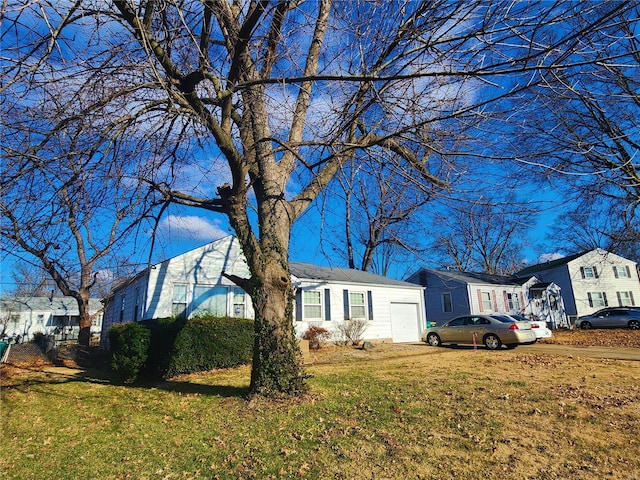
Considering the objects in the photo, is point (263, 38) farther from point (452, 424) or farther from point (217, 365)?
→ point (217, 365)

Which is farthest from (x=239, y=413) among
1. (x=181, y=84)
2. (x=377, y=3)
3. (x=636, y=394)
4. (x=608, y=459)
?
(x=636, y=394)

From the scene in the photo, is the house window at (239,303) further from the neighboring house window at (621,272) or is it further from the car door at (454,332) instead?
the neighboring house window at (621,272)

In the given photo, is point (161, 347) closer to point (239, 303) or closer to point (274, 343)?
point (239, 303)

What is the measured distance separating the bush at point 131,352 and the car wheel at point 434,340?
12327 mm

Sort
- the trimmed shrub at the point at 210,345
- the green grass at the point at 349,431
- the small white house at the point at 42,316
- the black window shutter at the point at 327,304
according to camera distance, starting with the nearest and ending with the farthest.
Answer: the green grass at the point at 349,431, the trimmed shrub at the point at 210,345, the black window shutter at the point at 327,304, the small white house at the point at 42,316

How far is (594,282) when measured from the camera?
33375 mm

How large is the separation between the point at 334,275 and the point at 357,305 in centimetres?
182

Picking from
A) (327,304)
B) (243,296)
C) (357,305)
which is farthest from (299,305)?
(357,305)

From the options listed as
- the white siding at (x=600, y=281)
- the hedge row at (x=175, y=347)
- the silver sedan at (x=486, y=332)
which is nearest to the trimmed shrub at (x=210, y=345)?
the hedge row at (x=175, y=347)

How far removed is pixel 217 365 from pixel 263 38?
343 inches

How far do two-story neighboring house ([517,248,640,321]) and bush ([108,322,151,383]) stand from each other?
3503 cm

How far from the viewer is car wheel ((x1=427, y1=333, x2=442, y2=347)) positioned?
17005 millimetres

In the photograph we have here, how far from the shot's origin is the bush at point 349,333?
1647 centimetres

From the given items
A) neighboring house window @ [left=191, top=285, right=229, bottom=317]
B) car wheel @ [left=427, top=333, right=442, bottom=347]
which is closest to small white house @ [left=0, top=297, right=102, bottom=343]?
neighboring house window @ [left=191, top=285, right=229, bottom=317]
